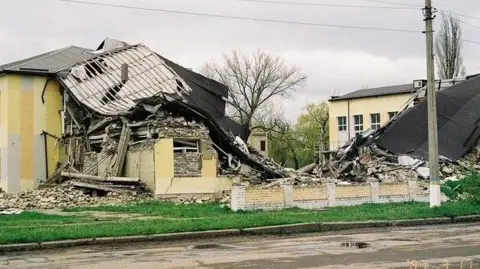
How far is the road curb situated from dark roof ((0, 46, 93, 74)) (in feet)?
78.8

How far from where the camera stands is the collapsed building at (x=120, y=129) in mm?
32312

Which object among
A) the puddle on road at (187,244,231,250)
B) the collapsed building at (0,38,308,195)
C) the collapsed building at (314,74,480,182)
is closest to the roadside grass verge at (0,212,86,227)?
the puddle on road at (187,244,231,250)

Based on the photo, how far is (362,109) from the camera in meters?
70.8

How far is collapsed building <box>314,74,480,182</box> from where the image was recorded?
38.0m

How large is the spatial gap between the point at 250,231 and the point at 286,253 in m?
4.54

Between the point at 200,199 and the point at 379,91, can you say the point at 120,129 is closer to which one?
the point at 200,199

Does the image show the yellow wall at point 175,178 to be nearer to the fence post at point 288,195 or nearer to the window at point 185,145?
the window at point 185,145

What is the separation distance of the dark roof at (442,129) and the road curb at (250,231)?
1916 centimetres

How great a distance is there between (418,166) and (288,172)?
753cm

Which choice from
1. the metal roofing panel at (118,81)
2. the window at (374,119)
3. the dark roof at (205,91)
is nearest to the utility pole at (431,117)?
the metal roofing panel at (118,81)

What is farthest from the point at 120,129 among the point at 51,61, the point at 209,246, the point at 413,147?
the point at 209,246

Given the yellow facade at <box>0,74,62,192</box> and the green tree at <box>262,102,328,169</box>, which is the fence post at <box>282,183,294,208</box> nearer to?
the yellow facade at <box>0,74,62,192</box>

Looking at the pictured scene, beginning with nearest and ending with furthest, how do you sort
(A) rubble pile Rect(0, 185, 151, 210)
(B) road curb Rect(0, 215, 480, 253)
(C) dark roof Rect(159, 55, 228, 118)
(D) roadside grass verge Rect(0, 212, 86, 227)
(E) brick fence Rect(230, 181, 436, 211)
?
(B) road curb Rect(0, 215, 480, 253) < (D) roadside grass verge Rect(0, 212, 86, 227) < (E) brick fence Rect(230, 181, 436, 211) < (A) rubble pile Rect(0, 185, 151, 210) < (C) dark roof Rect(159, 55, 228, 118)

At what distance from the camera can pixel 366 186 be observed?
26734 mm
